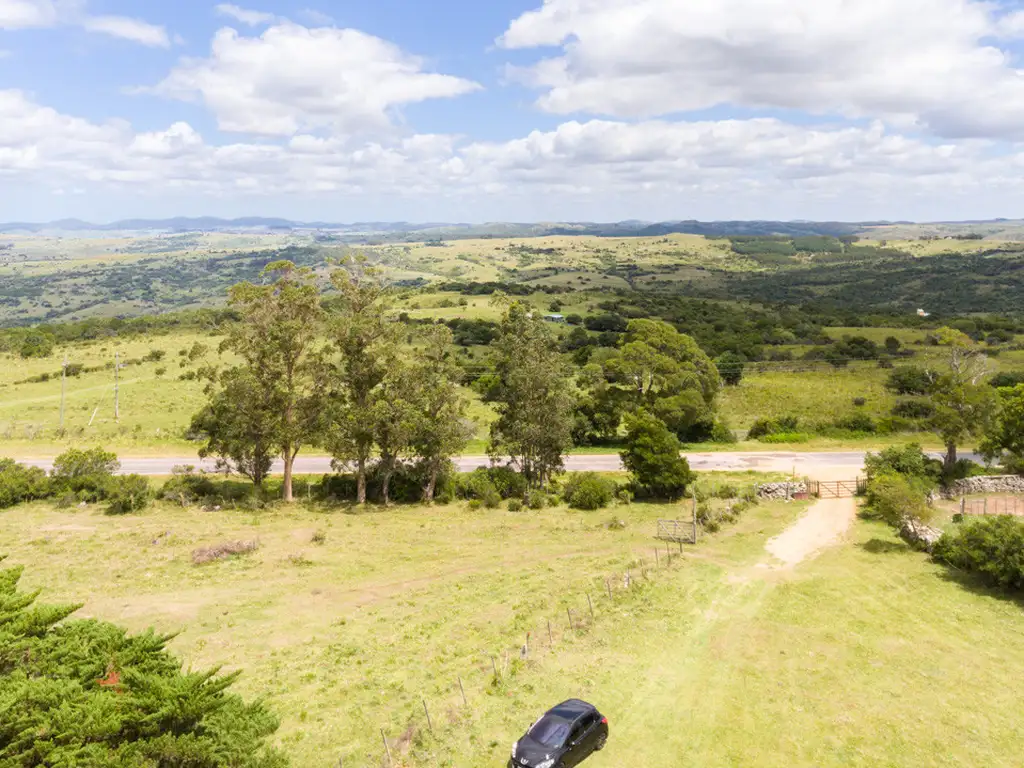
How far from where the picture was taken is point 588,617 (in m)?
23.5

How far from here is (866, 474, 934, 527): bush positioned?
3266 centimetres

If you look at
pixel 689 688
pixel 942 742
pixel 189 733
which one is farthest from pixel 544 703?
pixel 942 742

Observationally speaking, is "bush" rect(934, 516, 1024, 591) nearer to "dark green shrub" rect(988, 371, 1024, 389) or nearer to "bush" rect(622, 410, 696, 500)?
"bush" rect(622, 410, 696, 500)

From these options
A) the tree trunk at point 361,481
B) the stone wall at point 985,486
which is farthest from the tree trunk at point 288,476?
the stone wall at point 985,486

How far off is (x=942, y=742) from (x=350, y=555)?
2420 cm

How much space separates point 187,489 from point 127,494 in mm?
3309

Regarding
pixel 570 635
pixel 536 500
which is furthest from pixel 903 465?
pixel 570 635

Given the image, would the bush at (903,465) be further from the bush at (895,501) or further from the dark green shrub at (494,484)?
the dark green shrub at (494,484)

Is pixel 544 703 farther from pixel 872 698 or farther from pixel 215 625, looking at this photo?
pixel 215 625

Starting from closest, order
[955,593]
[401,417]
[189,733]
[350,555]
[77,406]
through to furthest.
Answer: [189,733]
[955,593]
[350,555]
[401,417]
[77,406]

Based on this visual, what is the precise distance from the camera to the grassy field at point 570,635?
662 inches

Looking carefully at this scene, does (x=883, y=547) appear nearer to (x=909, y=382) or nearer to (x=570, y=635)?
(x=570, y=635)

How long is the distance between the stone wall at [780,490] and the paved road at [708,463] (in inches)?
204

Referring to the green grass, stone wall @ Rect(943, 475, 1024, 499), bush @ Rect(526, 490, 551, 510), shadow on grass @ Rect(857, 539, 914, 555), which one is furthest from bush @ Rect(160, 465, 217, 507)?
the green grass
